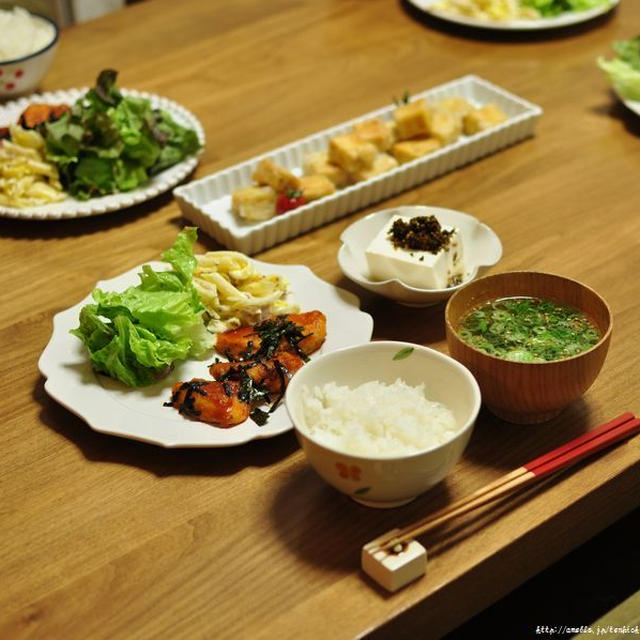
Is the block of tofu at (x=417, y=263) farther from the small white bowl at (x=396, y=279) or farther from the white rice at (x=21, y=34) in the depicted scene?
the white rice at (x=21, y=34)

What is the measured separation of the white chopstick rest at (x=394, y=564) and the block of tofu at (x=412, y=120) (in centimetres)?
118

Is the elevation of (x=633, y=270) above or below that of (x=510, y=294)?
below

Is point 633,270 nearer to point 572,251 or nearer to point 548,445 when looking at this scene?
point 572,251

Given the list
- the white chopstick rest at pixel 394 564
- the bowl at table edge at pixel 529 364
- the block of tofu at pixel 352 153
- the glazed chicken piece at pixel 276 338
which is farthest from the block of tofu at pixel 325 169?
the white chopstick rest at pixel 394 564

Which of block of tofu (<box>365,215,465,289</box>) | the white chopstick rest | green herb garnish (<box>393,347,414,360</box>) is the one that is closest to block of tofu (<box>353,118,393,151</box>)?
block of tofu (<box>365,215,465,289</box>)

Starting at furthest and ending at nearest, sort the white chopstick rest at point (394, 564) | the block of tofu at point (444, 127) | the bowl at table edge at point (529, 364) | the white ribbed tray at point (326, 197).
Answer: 1. the block of tofu at point (444, 127)
2. the white ribbed tray at point (326, 197)
3. the bowl at table edge at point (529, 364)
4. the white chopstick rest at point (394, 564)

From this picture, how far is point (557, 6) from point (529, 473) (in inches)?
75.7

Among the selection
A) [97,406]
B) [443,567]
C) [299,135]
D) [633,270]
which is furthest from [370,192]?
[443,567]

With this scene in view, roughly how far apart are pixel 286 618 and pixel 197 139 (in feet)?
4.13

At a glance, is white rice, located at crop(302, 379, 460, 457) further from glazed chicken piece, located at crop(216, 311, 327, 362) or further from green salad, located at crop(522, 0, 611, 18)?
green salad, located at crop(522, 0, 611, 18)

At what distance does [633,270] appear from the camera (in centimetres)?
178

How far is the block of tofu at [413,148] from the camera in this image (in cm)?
209

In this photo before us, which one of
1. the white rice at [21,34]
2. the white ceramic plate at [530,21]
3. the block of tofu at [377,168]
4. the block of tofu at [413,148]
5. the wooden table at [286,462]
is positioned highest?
the white rice at [21,34]

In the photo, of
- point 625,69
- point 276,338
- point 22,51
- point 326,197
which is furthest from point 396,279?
point 22,51
